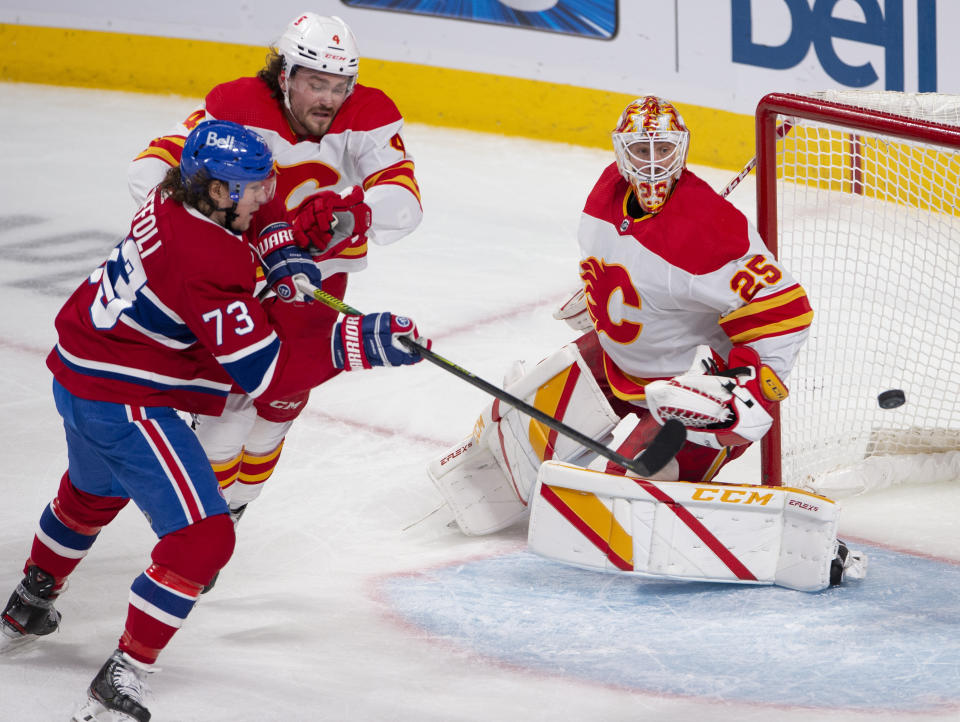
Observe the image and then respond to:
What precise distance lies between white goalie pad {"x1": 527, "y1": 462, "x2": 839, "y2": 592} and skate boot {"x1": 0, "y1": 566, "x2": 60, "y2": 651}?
3.43 ft

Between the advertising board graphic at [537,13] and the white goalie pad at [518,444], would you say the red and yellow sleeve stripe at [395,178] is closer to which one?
the white goalie pad at [518,444]

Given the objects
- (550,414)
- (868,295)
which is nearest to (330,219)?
(550,414)

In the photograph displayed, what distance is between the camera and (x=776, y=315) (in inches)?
112

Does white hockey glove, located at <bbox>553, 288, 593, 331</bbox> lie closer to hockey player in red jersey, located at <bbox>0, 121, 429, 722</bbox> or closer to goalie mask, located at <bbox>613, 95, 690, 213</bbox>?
goalie mask, located at <bbox>613, 95, 690, 213</bbox>

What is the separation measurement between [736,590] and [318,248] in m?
1.17

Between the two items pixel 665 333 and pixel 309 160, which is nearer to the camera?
pixel 665 333

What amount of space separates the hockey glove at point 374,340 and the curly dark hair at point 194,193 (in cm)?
33

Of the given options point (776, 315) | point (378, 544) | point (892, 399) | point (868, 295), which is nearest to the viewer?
point (776, 315)

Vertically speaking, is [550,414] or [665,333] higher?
[665,333]

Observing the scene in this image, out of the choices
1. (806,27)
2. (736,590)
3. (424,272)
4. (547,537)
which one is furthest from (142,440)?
(806,27)

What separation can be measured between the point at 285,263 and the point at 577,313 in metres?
0.90

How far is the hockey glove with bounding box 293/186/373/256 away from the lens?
2.78 m

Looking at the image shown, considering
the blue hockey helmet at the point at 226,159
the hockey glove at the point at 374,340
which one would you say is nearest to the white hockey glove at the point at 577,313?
the hockey glove at the point at 374,340

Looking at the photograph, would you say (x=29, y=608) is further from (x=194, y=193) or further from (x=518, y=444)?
(x=518, y=444)
